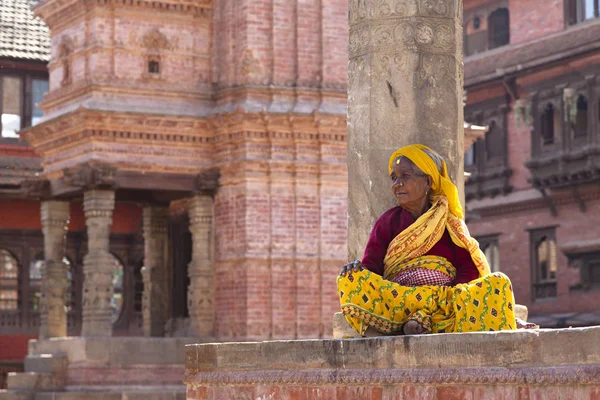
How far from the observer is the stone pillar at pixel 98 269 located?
802 inches

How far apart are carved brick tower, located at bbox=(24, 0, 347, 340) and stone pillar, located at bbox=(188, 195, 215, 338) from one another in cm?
2

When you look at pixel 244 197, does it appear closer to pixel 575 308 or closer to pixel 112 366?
pixel 112 366

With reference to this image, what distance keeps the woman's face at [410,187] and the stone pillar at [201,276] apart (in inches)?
539

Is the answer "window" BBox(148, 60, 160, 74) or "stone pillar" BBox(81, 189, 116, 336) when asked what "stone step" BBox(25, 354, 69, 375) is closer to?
"stone pillar" BBox(81, 189, 116, 336)

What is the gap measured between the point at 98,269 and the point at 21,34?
8501 mm

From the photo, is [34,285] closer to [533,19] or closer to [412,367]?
[533,19]

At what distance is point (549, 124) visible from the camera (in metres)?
32.0

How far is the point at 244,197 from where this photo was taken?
68.7 feet

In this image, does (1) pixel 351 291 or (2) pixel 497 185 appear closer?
(1) pixel 351 291

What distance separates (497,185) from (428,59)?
24.0m

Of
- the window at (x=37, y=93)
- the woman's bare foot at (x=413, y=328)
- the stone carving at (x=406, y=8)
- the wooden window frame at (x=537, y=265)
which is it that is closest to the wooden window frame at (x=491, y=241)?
the wooden window frame at (x=537, y=265)

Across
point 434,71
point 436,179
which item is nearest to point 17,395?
point 434,71

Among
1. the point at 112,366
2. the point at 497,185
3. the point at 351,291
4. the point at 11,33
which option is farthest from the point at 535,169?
the point at 351,291

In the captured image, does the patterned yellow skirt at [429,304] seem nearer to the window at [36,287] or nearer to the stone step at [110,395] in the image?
the stone step at [110,395]
